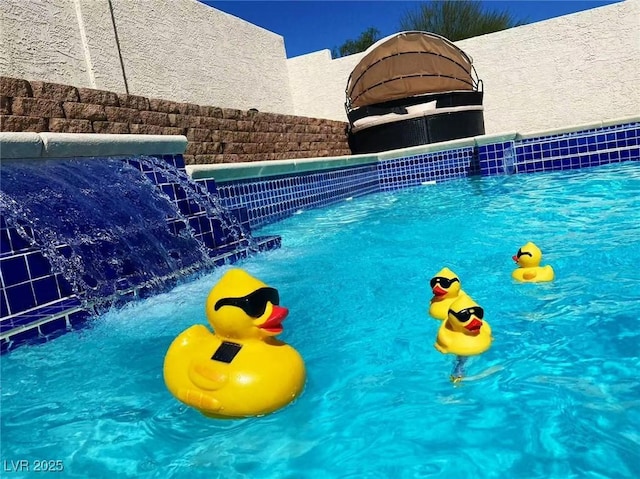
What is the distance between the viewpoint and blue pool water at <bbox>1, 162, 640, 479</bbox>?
5.24 ft

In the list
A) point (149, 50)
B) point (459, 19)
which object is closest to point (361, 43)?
point (459, 19)

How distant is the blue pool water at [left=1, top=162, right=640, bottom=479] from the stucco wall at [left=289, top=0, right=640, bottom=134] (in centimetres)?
1199

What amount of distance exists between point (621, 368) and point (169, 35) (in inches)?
466

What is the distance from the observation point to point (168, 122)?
7414 mm

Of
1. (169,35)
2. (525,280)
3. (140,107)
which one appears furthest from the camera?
(169,35)

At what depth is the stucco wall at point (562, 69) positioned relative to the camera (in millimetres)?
13719

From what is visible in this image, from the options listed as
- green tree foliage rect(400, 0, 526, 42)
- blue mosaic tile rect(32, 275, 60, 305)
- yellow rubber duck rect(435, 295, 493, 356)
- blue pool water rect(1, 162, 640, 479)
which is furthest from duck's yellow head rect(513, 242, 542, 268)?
green tree foliage rect(400, 0, 526, 42)

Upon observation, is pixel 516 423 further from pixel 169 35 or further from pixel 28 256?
pixel 169 35

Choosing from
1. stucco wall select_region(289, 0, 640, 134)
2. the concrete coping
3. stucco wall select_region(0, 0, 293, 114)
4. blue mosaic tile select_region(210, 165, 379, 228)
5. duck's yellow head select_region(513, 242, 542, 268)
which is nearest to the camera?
duck's yellow head select_region(513, 242, 542, 268)

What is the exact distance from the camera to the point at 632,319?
95.4 inches

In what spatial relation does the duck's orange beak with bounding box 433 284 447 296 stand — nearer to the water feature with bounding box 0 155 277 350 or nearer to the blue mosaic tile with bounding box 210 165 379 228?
the water feature with bounding box 0 155 277 350

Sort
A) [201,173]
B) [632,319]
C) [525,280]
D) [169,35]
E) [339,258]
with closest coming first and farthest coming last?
[632,319], [525,280], [339,258], [201,173], [169,35]

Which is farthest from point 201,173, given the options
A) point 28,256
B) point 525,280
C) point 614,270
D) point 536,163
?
point 536,163

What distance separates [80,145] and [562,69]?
14065 millimetres
